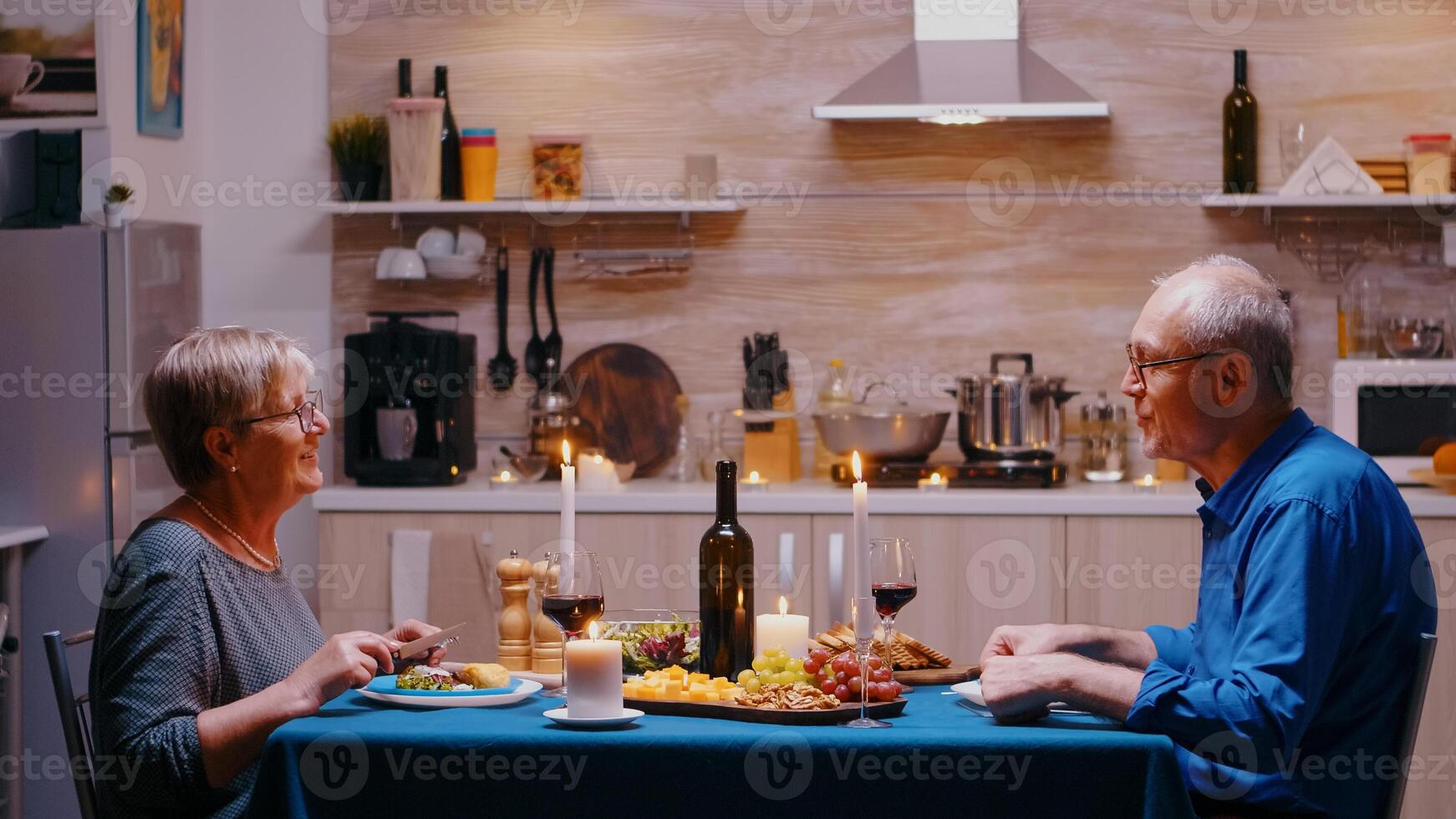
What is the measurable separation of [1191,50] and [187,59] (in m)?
2.96

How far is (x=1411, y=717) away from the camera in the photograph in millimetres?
1789

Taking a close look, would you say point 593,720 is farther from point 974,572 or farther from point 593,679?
point 974,572

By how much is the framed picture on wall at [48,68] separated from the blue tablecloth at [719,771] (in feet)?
9.10

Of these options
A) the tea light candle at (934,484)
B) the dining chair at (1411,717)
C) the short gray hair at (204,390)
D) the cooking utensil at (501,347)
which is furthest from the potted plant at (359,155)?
the dining chair at (1411,717)

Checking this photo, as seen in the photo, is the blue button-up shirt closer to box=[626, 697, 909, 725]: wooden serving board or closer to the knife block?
box=[626, 697, 909, 725]: wooden serving board

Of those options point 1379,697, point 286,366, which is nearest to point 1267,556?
point 1379,697

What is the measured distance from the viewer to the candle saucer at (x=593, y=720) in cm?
173

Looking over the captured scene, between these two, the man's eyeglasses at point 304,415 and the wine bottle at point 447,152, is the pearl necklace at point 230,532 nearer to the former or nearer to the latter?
the man's eyeglasses at point 304,415

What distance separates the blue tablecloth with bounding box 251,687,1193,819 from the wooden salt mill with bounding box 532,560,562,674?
0.41m

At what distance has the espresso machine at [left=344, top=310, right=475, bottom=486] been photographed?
4.07 metres

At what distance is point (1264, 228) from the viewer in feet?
14.0

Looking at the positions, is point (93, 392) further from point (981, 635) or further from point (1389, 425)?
point (1389, 425)

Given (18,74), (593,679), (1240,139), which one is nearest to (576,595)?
(593,679)

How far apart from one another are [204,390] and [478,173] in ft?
7.73
